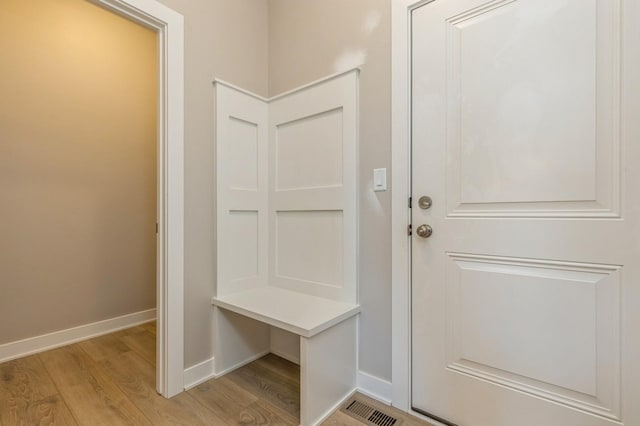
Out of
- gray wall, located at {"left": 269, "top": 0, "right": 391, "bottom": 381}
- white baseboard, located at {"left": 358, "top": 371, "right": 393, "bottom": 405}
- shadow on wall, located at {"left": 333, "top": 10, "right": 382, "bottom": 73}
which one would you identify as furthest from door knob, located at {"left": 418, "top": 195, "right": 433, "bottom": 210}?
white baseboard, located at {"left": 358, "top": 371, "right": 393, "bottom": 405}

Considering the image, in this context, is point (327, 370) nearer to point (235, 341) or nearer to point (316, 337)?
point (316, 337)

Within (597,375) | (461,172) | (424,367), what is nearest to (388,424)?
(424,367)

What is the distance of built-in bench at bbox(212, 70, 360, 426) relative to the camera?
148 centimetres

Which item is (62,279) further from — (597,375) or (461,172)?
(597,375)

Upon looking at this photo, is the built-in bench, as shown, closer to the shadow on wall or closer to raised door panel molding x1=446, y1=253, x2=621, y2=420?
the shadow on wall

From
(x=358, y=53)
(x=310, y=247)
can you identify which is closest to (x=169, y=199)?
(x=310, y=247)

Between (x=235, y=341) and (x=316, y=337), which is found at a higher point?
(x=316, y=337)

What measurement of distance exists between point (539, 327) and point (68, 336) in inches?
113

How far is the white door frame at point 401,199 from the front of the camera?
139 centimetres

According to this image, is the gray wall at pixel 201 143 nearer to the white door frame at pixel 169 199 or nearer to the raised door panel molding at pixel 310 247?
the white door frame at pixel 169 199

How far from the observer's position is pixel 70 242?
2.20 metres

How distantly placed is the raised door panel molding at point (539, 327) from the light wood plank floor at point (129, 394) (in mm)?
488

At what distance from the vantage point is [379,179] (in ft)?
4.90

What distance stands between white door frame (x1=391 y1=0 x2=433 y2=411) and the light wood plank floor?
227 millimetres
